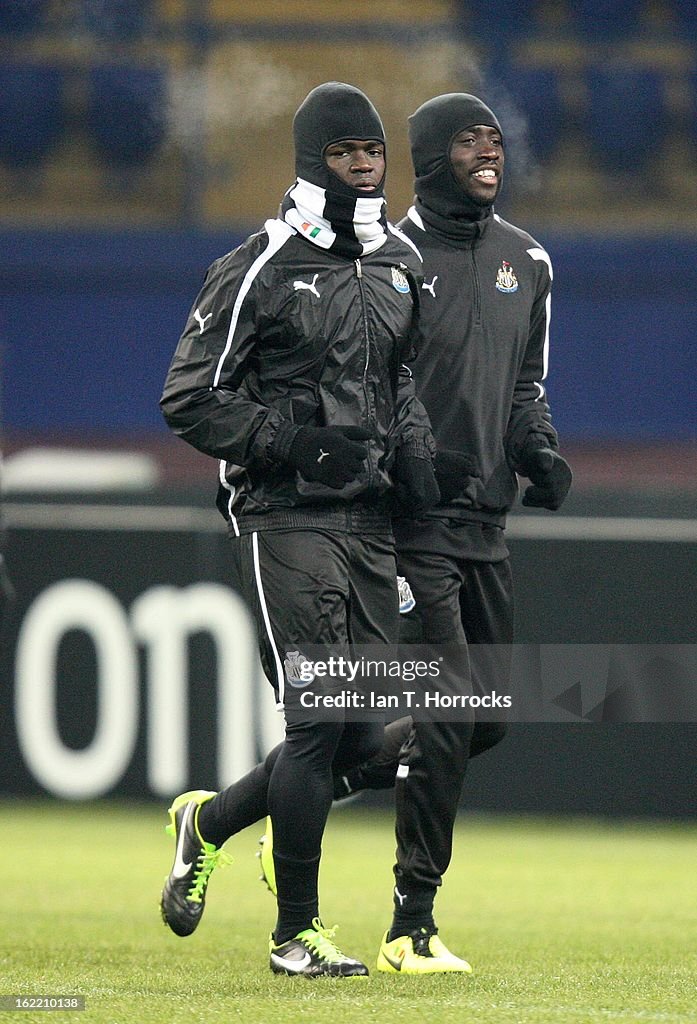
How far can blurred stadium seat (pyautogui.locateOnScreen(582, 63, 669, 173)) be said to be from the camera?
11.2 m

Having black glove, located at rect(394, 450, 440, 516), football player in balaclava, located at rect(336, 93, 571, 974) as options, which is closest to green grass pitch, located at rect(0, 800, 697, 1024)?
football player in balaclava, located at rect(336, 93, 571, 974)

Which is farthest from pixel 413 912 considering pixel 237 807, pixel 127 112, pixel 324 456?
pixel 127 112

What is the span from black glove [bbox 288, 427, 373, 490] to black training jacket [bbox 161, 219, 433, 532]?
0.03 meters

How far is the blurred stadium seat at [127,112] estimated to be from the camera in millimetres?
11023

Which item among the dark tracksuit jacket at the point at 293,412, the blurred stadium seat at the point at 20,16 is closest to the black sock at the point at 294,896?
the dark tracksuit jacket at the point at 293,412

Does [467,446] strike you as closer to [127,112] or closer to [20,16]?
[127,112]

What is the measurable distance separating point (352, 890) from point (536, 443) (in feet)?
6.92

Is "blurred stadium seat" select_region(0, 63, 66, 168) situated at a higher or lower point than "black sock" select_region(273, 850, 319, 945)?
higher

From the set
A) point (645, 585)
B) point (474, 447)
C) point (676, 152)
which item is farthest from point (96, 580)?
point (676, 152)

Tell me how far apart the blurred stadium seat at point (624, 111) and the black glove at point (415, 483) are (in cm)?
728

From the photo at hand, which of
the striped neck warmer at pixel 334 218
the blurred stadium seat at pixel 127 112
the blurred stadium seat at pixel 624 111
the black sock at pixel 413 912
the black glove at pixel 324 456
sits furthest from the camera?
the blurred stadium seat at pixel 624 111

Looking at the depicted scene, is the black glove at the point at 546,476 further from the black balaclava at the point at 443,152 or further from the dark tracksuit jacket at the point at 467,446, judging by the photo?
the black balaclava at the point at 443,152

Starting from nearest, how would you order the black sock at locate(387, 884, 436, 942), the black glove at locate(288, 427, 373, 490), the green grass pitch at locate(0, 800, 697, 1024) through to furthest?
the green grass pitch at locate(0, 800, 697, 1024) → the black glove at locate(288, 427, 373, 490) → the black sock at locate(387, 884, 436, 942)

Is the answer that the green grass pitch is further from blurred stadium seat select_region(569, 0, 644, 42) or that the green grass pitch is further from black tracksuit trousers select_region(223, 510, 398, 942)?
blurred stadium seat select_region(569, 0, 644, 42)
